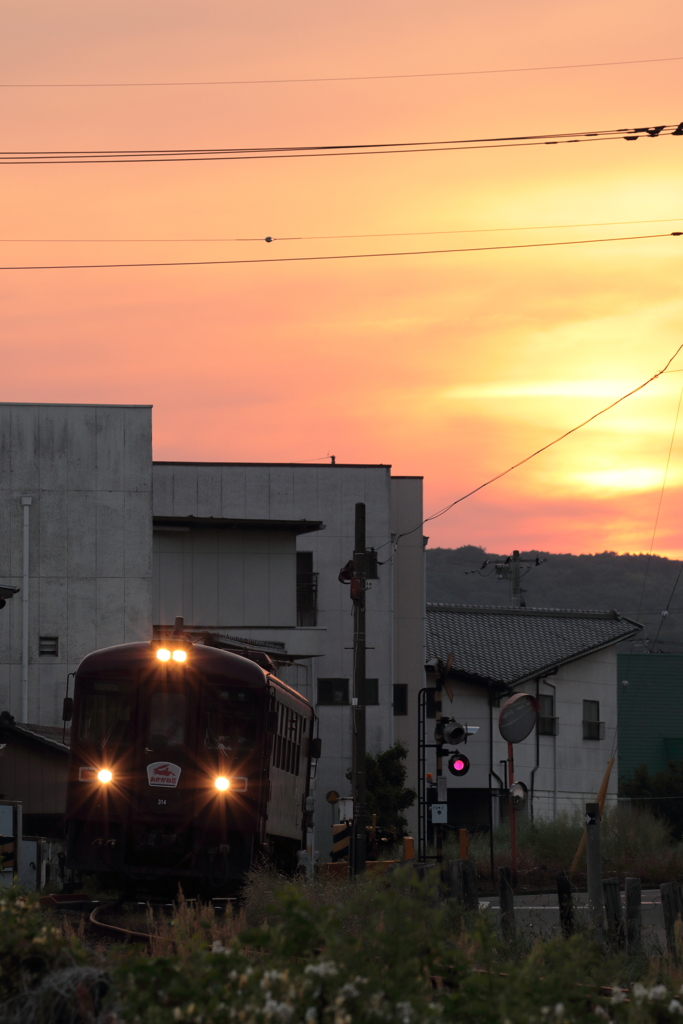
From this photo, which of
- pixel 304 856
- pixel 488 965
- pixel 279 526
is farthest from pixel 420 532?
pixel 488 965

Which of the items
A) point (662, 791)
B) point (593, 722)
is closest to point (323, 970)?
point (593, 722)

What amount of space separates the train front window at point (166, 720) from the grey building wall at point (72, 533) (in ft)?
45.7

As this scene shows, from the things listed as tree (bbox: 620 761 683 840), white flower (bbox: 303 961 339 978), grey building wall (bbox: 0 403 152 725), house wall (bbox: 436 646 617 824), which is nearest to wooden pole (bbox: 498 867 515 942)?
white flower (bbox: 303 961 339 978)

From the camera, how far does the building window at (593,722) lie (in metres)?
44.6

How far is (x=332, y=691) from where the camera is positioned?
37.3 m

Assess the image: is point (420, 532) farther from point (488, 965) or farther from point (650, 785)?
point (488, 965)

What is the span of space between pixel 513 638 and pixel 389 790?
1240 cm

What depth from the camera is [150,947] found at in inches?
348

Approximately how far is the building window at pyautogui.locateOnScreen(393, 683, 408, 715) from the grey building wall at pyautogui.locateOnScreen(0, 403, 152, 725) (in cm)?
1187

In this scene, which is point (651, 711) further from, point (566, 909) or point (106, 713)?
point (566, 909)

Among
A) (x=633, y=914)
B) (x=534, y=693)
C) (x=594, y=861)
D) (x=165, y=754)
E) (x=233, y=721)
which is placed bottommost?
(x=633, y=914)

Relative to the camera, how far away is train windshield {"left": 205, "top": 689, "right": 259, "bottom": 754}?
50.4 feet

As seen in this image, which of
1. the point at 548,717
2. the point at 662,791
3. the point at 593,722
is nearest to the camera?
the point at 548,717

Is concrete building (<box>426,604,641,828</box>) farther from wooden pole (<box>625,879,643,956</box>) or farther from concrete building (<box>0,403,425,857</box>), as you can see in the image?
wooden pole (<box>625,879,643,956</box>)
